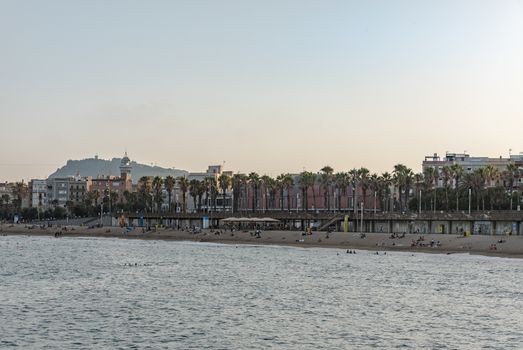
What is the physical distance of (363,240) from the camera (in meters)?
131

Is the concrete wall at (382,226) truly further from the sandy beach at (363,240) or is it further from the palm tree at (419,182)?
the palm tree at (419,182)

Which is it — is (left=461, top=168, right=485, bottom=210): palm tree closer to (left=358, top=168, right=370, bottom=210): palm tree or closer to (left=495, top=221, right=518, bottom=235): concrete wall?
(left=358, top=168, right=370, bottom=210): palm tree

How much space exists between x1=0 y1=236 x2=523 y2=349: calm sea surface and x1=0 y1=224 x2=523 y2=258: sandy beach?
11964mm

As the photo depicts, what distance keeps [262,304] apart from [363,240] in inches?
2983

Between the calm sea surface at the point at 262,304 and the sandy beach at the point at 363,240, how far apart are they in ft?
39.3

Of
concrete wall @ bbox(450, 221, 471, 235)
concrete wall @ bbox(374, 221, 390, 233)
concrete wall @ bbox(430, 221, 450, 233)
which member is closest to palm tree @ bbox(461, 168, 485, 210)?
concrete wall @ bbox(374, 221, 390, 233)

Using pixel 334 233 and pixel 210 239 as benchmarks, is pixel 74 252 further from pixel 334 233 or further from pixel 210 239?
pixel 334 233

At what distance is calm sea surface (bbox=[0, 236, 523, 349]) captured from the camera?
43.1 m

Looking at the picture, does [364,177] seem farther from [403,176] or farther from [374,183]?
[403,176]

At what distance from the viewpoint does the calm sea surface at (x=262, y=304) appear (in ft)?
141

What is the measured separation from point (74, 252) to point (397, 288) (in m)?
68.3

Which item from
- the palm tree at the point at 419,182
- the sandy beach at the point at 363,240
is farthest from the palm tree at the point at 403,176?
the sandy beach at the point at 363,240

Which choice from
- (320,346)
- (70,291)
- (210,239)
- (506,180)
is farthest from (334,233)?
(320,346)

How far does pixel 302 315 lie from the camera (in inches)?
2032
